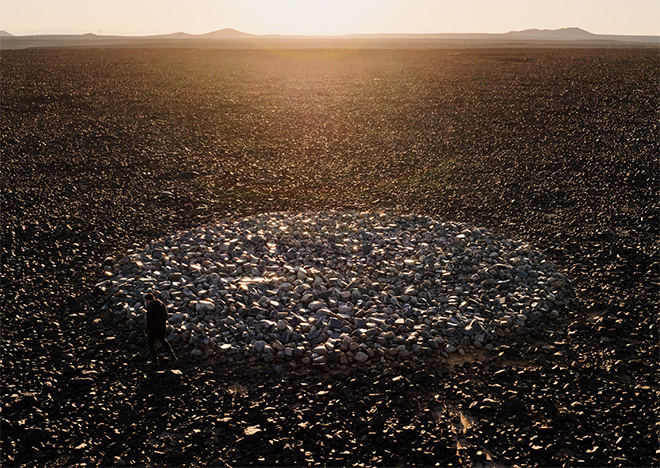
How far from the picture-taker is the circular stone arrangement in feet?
39.1

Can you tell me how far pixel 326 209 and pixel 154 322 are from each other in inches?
399

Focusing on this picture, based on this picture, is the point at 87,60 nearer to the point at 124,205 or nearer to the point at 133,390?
the point at 124,205

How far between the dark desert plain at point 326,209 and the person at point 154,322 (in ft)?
2.03

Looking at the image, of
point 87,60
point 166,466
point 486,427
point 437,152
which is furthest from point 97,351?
point 87,60

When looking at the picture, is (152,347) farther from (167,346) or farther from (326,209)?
(326,209)

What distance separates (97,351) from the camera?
11.8m

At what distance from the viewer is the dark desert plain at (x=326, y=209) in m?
9.35

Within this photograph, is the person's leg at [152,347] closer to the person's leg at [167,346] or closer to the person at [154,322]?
the person at [154,322]

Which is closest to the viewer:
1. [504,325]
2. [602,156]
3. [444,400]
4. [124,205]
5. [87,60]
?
[444,400]

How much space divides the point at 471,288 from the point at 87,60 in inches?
2495

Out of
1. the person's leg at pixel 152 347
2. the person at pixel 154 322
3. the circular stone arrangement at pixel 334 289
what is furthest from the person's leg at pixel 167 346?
the circular stone arrangement at pixel 334 289

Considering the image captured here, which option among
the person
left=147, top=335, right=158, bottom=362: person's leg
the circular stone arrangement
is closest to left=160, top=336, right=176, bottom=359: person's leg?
the person

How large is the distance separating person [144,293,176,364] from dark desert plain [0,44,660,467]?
62 centimetres

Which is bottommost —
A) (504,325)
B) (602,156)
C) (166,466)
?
(166,466)
